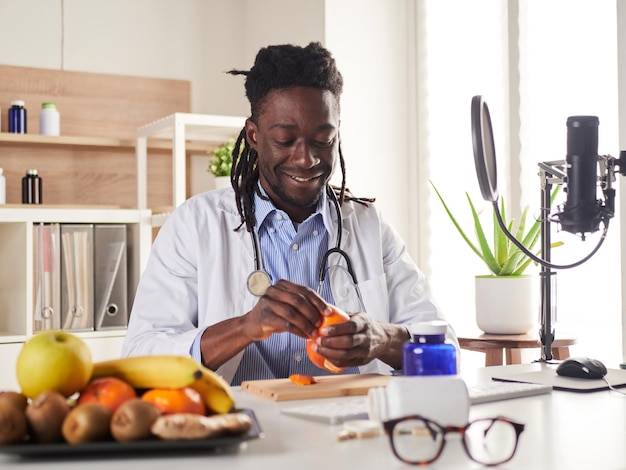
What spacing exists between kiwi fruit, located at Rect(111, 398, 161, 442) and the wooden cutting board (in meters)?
0.45

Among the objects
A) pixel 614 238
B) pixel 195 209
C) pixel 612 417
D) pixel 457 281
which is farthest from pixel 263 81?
pixel 457 281

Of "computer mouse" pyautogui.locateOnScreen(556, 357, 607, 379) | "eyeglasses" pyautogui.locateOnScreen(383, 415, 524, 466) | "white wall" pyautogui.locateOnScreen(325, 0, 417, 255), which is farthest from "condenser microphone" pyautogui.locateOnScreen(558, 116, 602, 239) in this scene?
"white wall" pyautogui.locateOnScreen(325, 0, 417, 255)

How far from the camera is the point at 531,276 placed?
2.86m

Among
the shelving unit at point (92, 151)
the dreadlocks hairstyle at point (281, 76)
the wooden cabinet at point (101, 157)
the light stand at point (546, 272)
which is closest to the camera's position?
the light stand at point (546, 272)

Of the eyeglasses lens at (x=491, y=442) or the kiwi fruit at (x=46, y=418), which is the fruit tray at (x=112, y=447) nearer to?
the kiwi fruit at (x=46, y=418)

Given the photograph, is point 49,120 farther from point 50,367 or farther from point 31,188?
point 50,367

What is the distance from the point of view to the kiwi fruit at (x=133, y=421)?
970 millimetres

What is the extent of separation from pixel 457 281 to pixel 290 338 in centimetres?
182

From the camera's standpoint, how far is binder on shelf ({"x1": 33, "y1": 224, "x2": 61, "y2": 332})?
317 cm

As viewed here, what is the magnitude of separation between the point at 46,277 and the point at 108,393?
2.25 meters

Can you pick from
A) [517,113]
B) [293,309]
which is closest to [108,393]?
[293,309]

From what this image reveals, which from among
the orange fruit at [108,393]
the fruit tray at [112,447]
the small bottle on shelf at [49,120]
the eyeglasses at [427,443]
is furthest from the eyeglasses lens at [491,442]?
the small bottle on shelf at [49,120]

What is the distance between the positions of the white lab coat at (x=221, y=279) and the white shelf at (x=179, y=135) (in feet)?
4.14

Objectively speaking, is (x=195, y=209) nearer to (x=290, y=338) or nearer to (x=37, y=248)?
(x=290, y=338)
